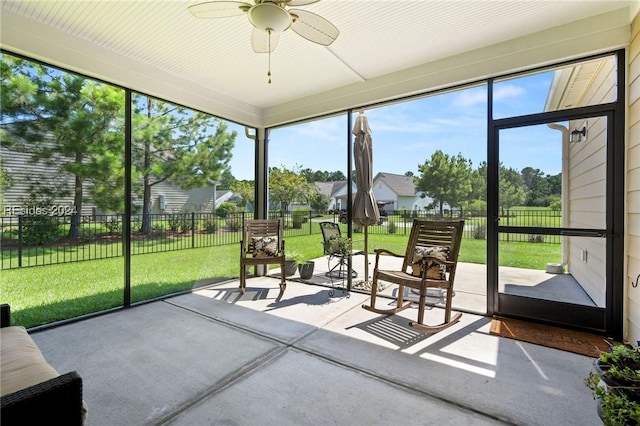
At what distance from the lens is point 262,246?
4.43 metres

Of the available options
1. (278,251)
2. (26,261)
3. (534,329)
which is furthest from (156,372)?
(534,329)

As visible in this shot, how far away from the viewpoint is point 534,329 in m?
2.98

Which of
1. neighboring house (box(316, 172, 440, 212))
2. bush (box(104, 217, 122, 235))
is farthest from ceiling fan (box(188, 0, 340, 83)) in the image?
bush (box(104, 217, 122, 235))

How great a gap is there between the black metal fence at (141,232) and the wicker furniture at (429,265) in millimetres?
410

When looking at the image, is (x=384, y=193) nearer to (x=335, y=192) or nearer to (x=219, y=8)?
(x=335, y=192)

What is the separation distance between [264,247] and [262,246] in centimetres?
3

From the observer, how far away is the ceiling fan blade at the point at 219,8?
2031 millimetres

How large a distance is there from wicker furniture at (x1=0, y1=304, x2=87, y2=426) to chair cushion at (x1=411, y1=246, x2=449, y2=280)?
2655mm

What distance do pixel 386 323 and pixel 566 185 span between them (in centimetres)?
223

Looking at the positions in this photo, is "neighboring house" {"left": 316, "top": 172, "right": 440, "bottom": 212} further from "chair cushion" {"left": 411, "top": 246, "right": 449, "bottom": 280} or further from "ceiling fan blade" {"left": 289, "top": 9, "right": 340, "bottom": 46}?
"ceiling fan blade" {"left": 289, "top": 9, "right": 340, "bottom": 46}

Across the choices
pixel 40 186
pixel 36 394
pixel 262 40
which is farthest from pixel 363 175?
pixel 36 394

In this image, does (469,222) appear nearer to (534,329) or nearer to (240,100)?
(534,329)

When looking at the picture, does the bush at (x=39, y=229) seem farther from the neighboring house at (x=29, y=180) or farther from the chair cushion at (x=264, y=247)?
the chair cushion at (x=264, y=247)

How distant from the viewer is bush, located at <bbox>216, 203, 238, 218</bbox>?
4648 mm
